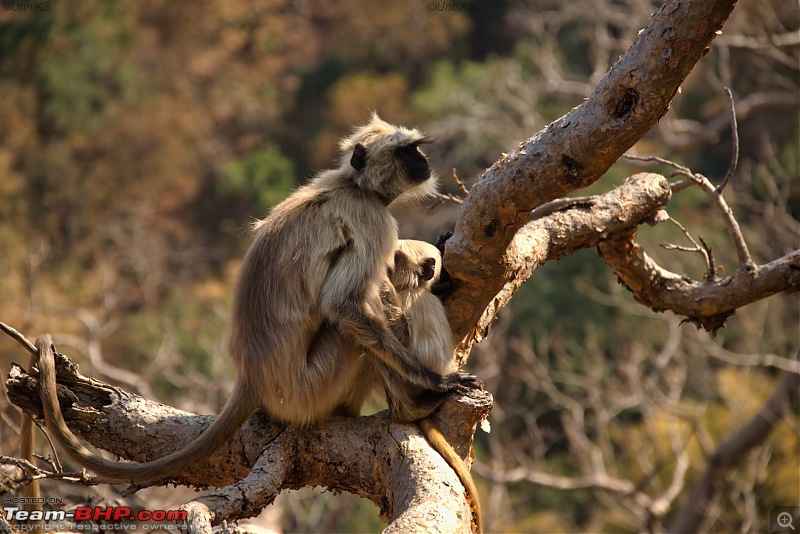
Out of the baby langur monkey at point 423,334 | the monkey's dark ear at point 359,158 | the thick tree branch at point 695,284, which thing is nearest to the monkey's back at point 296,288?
the baby langur monkey at point 423,334

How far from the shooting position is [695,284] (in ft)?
16.6

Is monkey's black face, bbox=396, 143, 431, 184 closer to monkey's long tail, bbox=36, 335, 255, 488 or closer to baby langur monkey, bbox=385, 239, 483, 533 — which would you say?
baby langur monkey, bbox=385, 239, 483, 533

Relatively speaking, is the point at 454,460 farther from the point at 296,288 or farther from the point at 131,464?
the point at 131,464

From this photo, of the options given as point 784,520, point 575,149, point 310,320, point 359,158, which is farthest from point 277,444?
point 784,520

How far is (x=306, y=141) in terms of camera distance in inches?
1166

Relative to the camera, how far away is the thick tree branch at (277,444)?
3.62m

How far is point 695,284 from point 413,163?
1.88 metres

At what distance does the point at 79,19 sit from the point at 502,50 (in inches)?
587

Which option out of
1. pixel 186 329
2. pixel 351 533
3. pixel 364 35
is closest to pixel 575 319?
pixel 351 533

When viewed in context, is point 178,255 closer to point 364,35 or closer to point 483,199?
point 364,35

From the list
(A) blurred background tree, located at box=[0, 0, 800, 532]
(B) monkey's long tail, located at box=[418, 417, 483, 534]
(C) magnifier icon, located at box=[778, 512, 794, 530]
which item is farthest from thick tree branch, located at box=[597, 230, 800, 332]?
(A) blurred background tree, located at box=[0, 0, 800, 532]

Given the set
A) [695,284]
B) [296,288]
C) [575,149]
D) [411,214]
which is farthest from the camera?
[411,214]

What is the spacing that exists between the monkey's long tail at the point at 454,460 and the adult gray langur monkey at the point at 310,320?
0.13 meters

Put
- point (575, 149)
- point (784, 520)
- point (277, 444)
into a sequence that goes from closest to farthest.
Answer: point (575, 149)
point (277, 444)
point (784, 520)
